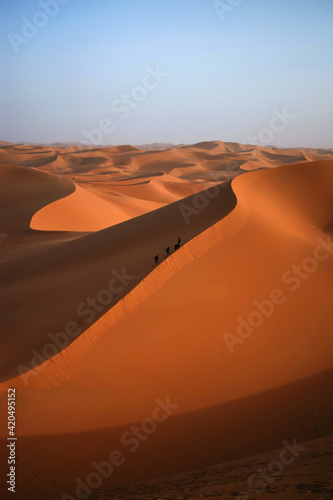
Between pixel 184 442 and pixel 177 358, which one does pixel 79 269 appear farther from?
pixel 184 442

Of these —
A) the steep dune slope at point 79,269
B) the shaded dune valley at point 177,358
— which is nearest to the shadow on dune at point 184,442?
the shaded dune valley at point 177,358

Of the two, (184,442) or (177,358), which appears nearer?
(184,442)

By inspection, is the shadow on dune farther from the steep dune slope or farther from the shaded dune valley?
the steep dune slope

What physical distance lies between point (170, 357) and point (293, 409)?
1.88 meters

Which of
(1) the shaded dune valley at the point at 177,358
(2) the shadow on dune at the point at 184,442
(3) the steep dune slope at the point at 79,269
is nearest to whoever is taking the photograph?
(1) the shaded dune valley at the point at 177,358

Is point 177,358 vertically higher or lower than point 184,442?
higher

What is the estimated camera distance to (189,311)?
23.8ft

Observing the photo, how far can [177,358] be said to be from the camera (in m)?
6.39

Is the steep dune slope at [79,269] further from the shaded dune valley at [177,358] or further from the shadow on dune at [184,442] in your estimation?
the shadow on dune at [184,442]

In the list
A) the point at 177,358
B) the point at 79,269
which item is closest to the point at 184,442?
the point at 177,358

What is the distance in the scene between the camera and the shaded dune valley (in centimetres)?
446

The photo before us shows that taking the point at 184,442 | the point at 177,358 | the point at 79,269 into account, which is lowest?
the point at 184,442

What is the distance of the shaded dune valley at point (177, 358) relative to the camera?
14.6ft

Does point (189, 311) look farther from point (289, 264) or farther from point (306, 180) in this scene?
point (306, 180)
